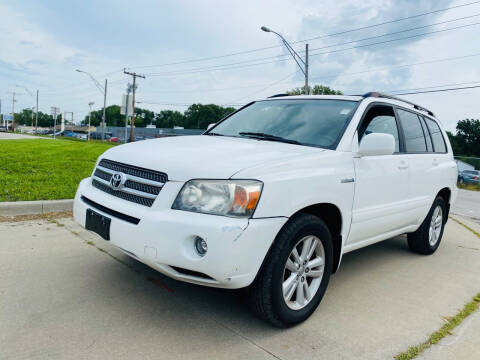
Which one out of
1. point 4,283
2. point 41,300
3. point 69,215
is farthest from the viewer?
point 69,215

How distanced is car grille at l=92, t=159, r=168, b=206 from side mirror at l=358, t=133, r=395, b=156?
1.64m

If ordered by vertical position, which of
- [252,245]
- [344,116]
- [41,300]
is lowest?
[41,300]

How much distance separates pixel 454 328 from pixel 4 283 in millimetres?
3546

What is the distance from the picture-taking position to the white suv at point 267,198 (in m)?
2.40

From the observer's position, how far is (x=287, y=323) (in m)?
2.74

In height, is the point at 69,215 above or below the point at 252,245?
below

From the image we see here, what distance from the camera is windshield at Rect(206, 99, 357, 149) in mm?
3365

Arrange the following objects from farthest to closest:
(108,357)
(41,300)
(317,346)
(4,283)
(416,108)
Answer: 1. (416,108)
2. (4,283)
3. (41,300)
4. (317,346)
5. (108,357)

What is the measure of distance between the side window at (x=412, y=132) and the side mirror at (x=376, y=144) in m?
1.14

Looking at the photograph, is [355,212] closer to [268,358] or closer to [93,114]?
[268,358]

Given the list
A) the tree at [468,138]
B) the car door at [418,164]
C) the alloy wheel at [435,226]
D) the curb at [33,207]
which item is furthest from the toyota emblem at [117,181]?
the tree at [468,138]

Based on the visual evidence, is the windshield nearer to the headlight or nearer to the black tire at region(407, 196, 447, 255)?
the headlight

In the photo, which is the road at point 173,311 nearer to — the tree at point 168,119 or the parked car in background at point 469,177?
the parked car in background at point 469,177

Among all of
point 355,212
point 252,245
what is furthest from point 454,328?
point 252,245
